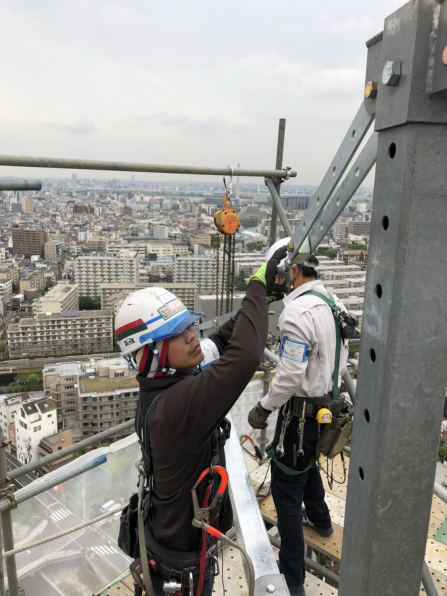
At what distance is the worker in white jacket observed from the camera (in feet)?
6.88

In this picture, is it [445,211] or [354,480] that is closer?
[445,211]

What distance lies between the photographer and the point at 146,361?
1.45 meters

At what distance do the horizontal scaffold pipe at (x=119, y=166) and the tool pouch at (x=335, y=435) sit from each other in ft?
5.47

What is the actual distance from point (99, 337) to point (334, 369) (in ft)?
117

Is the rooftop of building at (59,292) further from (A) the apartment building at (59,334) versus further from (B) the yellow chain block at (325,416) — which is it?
(B) the yellow chain block at (325,416)

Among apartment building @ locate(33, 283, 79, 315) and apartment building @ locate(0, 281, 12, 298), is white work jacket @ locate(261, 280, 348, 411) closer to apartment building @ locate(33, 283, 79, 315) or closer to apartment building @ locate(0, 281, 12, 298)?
apartment building @ locate(33, 283, 79, 315)

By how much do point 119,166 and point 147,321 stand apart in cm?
145

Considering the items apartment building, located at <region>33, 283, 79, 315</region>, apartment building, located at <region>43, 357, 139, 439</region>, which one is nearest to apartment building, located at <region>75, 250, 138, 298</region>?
apartment building, located at <region>33, 283, 79, 315</region>

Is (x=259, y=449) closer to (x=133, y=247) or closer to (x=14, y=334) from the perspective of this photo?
(x=14, y=334)

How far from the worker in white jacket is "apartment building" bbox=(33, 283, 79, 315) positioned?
37602mm

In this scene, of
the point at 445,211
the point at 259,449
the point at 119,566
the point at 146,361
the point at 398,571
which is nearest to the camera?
the point at 445,211

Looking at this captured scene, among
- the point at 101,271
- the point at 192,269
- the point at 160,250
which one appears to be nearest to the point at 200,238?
the point at 160,250

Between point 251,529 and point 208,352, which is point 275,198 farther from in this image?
point 251,529

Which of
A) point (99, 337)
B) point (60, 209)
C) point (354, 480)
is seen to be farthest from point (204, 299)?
point (60, 209)
